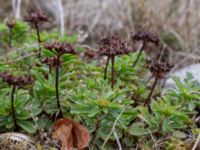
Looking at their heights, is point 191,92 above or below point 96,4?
below

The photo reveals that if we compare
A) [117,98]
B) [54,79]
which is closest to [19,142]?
[54,79]

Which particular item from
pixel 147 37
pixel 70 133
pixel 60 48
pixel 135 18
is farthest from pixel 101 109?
pixel 135 18

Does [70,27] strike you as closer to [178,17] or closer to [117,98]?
[178,17]

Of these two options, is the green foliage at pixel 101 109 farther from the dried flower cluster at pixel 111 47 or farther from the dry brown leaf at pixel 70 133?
the dried flower cluster at pixel 111 47

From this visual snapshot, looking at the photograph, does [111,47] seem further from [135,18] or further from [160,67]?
A: [135,18]

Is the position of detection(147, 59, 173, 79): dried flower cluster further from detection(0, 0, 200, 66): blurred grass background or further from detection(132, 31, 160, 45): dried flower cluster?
detection(0, 0, 200, 66): blurred grass background

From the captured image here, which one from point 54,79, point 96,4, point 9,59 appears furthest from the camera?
point 96,4
